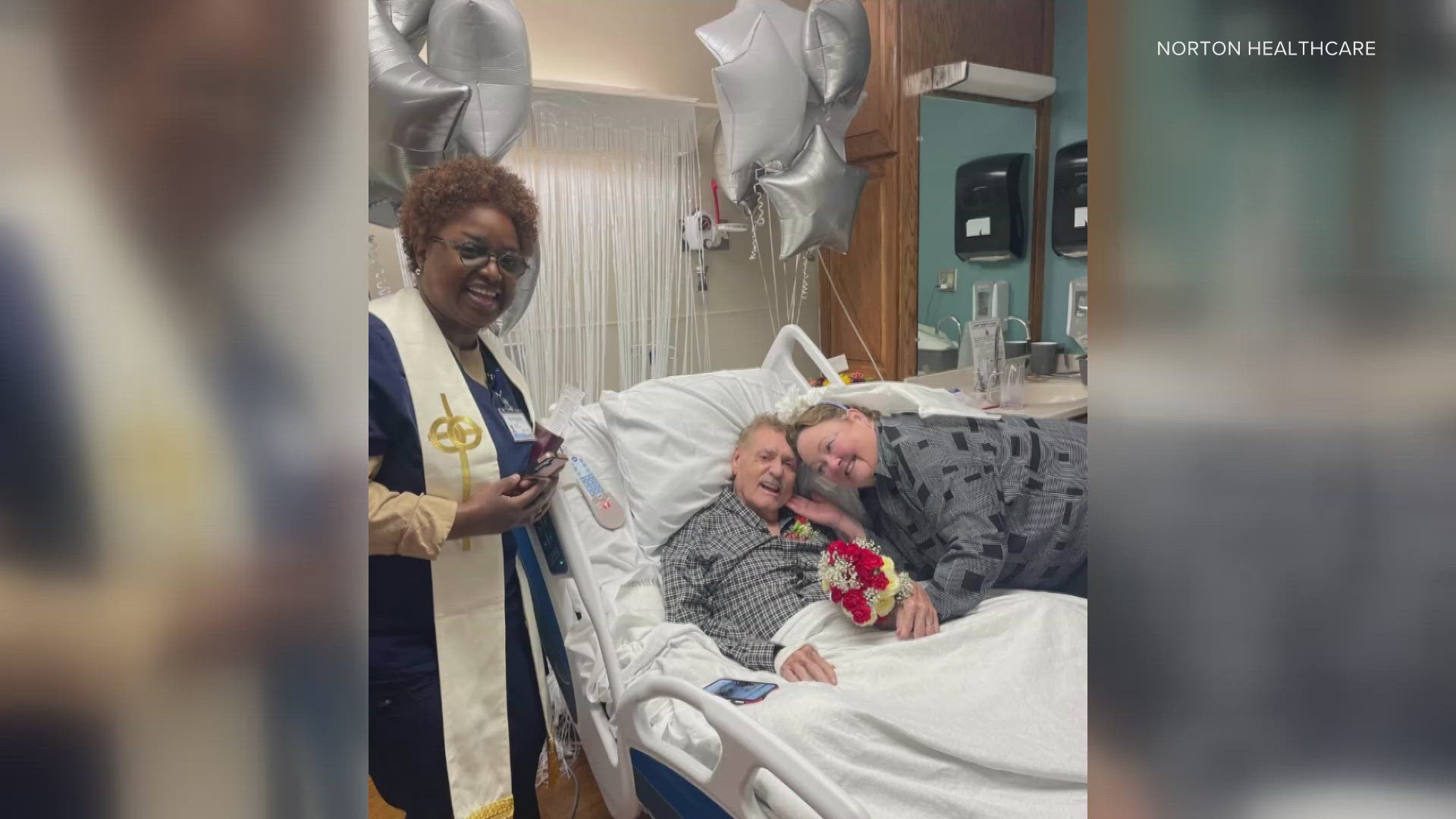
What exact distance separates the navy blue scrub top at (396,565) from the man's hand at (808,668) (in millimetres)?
687

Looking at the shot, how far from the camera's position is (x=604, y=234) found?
2.67m

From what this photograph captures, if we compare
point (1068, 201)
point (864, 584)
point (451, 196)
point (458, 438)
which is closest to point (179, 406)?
point (458, 438)

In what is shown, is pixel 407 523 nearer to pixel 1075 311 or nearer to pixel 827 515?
pixel 827 515

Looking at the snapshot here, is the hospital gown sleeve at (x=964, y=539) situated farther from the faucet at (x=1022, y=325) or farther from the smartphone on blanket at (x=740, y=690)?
the faucet at (x=1022, y=325)

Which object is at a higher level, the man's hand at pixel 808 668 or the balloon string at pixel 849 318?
the balloon string at pixel 849 318

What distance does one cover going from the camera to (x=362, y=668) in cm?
21

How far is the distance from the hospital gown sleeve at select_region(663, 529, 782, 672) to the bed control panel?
167mm

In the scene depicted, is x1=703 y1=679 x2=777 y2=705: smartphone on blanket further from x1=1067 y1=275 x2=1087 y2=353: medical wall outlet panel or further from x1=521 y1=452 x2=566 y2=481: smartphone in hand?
x1=1067 y1=275 x2=1087 y2=353: medical wall outlet panel

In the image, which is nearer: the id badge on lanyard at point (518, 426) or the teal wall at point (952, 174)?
the id badge on lanyard at point (518, 426)

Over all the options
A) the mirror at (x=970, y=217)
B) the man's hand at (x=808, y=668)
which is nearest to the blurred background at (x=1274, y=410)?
the man's hand at (x=808, y=668)

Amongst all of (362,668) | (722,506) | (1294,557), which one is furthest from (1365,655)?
(722,506)

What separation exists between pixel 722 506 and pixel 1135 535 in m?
2.04

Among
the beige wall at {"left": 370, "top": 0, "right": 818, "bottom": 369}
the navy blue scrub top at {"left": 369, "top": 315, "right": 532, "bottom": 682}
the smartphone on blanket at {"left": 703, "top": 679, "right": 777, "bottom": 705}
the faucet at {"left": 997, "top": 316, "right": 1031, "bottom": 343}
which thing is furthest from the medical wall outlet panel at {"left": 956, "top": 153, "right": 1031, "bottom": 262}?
the navy blue scrub top at {"left": 369, "top": 315, "right": 532, "bottom": 682}

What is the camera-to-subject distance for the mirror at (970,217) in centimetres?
352
